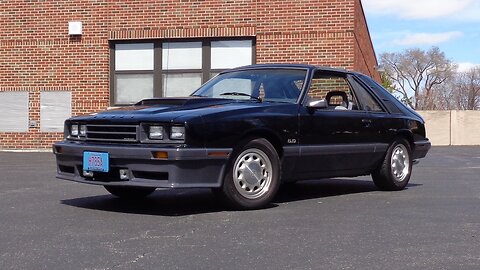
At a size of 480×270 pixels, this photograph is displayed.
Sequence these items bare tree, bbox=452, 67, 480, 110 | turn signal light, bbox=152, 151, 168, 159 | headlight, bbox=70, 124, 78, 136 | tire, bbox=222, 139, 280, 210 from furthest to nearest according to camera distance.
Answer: bare tree, bbox=452, 67, 480, 110, headlight, bbox=70, 124, 78, 136, tire, bbox=222, 139, 280, 210, turn signal light, bbox=152, 151, 168, 159

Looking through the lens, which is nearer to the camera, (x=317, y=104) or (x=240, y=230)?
(x=240, y=230)

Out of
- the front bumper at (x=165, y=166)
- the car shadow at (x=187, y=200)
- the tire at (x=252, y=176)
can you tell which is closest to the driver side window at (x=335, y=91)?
the car shadow at (x=187, y=200)

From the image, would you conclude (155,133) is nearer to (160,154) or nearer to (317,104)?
(160,154)

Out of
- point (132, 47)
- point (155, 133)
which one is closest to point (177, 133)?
point (155, 133)

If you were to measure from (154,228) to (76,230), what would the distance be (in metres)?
0.61

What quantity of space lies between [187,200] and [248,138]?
49.5 inches

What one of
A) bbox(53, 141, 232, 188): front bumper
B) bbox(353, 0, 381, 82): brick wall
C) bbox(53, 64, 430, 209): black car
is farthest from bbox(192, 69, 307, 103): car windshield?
bbox(353, 0, 381, 82): brick wall

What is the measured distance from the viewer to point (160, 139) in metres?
5.49

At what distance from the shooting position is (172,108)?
5.90 metres

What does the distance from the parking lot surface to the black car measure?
306 mm

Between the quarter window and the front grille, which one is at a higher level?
the quarter window

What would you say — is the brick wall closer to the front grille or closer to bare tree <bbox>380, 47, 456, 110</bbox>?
the front grille

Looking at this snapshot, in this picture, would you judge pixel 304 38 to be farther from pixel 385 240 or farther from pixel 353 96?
pixel 385 240

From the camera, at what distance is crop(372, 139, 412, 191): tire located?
7578mm
